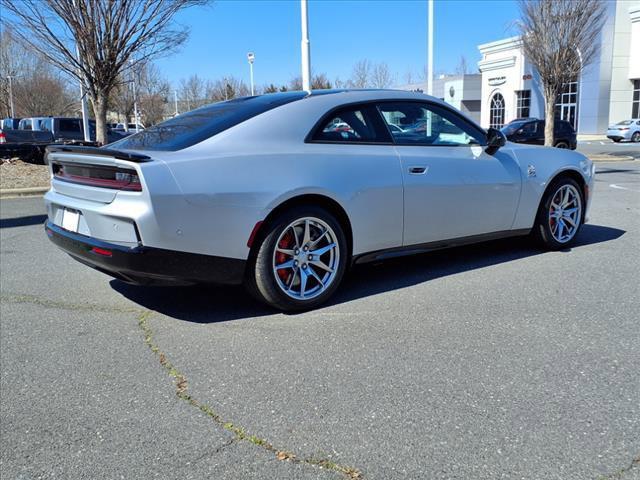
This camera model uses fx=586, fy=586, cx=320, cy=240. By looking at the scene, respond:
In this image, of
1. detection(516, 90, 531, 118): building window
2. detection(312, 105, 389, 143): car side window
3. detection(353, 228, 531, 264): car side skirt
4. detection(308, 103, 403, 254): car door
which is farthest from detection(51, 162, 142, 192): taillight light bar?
detection(516, 90, 531, 118): building window

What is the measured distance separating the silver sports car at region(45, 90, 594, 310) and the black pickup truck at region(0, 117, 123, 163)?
319 inches

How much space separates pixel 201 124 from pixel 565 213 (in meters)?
3.78

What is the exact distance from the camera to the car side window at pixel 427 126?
15.5 feet

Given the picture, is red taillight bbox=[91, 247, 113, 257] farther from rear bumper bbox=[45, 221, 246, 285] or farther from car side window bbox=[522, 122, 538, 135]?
car side window bbox=[522, 122, 538, 135]

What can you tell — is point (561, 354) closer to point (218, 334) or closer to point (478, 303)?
point (478, 303)

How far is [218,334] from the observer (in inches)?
151

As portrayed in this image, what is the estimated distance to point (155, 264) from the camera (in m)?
3.65

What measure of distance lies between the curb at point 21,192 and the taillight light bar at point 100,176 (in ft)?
27.0

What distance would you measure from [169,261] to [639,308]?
3.30 m

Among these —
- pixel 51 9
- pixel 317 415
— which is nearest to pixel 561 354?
pixel 317 415

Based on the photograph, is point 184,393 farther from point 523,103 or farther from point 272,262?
point 523,103

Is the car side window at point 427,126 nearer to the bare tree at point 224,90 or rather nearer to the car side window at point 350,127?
the car side window at point 350,127

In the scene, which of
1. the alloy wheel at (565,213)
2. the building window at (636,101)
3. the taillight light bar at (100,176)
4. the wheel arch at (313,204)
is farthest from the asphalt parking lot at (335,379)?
the building window at (636,101)

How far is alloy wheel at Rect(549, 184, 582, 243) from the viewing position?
19.2ft
